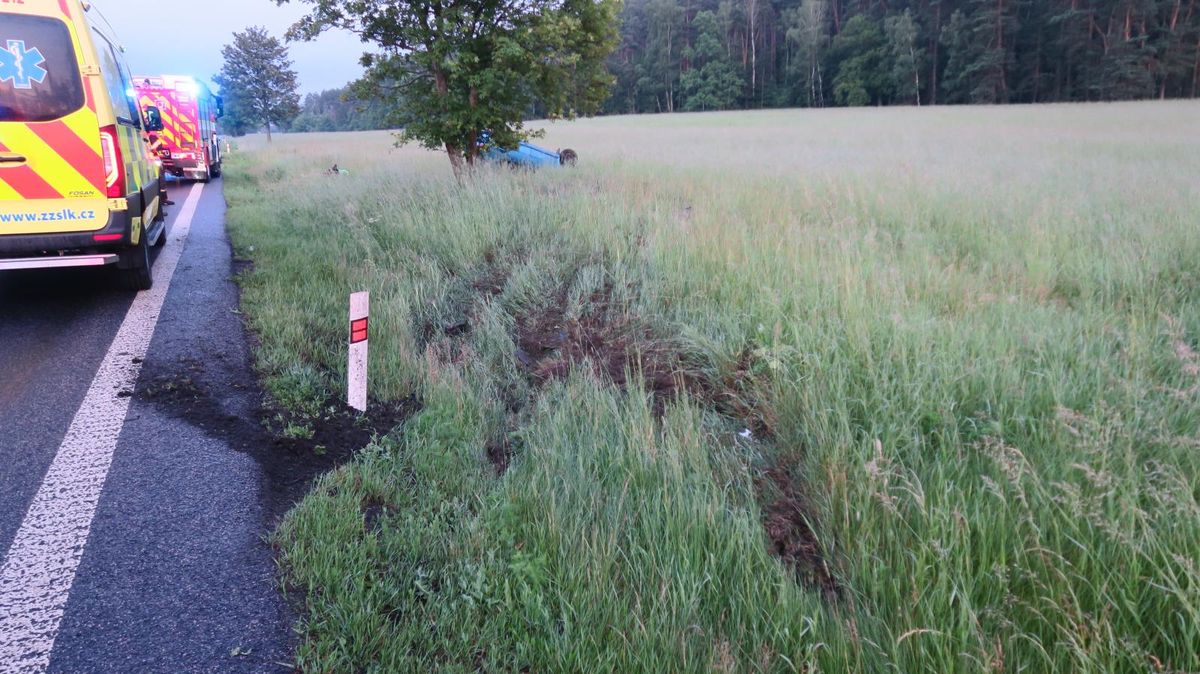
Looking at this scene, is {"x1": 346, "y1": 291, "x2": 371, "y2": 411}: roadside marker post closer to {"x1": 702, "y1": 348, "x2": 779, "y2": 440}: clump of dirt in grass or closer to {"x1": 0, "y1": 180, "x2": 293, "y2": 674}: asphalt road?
{"x1": 0, "y1": 180, "x2": 293, "y2": 674}: asphalt road

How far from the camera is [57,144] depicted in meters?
5.48

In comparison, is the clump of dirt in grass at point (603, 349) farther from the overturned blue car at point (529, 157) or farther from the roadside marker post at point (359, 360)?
the overturned blue car at point (529, 157)

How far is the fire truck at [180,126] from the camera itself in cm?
1869

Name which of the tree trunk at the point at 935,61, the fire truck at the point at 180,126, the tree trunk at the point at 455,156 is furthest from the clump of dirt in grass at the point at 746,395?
the tree trunk at the point at 935,61

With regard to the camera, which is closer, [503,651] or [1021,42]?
[503,651]

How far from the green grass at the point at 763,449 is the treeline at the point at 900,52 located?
81.4 ft

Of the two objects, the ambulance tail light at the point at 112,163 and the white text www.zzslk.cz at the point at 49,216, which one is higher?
the ambulance tail light at the point at 112,163

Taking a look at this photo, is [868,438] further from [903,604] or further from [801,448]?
[903,604]

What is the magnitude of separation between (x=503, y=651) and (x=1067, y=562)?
171 centimetres

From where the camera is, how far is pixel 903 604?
2.07 m

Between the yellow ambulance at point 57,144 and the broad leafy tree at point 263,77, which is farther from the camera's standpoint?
the broad leafy tree at point 263,77

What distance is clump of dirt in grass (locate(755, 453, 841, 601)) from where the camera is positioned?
2361 mm

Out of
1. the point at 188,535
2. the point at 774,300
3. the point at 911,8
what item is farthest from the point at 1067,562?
the point at 911,8

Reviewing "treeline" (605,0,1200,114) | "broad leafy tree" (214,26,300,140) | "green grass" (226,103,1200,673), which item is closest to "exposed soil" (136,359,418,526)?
"green grass" (226,103,1200,673)
